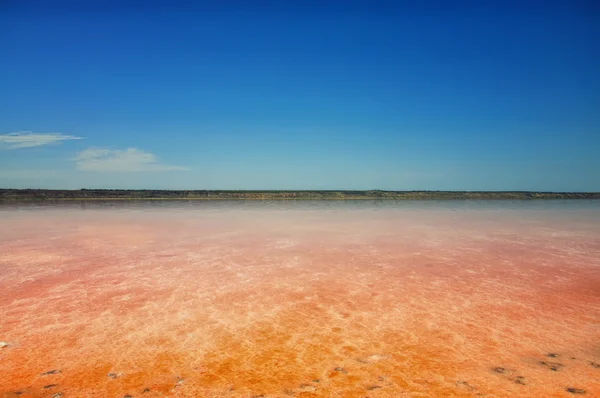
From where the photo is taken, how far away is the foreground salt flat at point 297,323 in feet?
10.1

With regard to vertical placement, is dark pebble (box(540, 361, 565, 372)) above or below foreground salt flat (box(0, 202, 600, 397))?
below

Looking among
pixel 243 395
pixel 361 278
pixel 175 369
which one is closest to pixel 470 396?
A: pixel 243 395

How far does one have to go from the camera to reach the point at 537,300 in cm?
532

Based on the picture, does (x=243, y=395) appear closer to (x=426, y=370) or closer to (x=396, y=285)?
(x=426, y=370)

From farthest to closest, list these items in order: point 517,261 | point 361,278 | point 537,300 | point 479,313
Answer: point 517,261, point 361,278, point 537,300, point 479,313

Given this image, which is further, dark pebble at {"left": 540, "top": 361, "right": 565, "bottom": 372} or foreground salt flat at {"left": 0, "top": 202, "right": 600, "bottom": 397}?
dark pebble at {"left": 540, "top": 361, "right": 565, "bottom": 372}

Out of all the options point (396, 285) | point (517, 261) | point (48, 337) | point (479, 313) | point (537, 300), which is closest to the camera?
point (48, 337)

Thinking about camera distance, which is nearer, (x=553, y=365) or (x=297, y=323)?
(x=553, y=365)

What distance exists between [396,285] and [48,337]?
4.85 meters

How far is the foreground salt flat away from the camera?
307 cm

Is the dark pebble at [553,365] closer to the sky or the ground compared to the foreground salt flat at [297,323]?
closer to the ground

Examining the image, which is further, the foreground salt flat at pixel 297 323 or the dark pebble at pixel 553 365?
the dark pebble at pixel 553 365

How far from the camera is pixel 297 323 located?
4375 mm

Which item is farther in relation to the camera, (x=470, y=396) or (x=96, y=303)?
(x=96, y=303)
